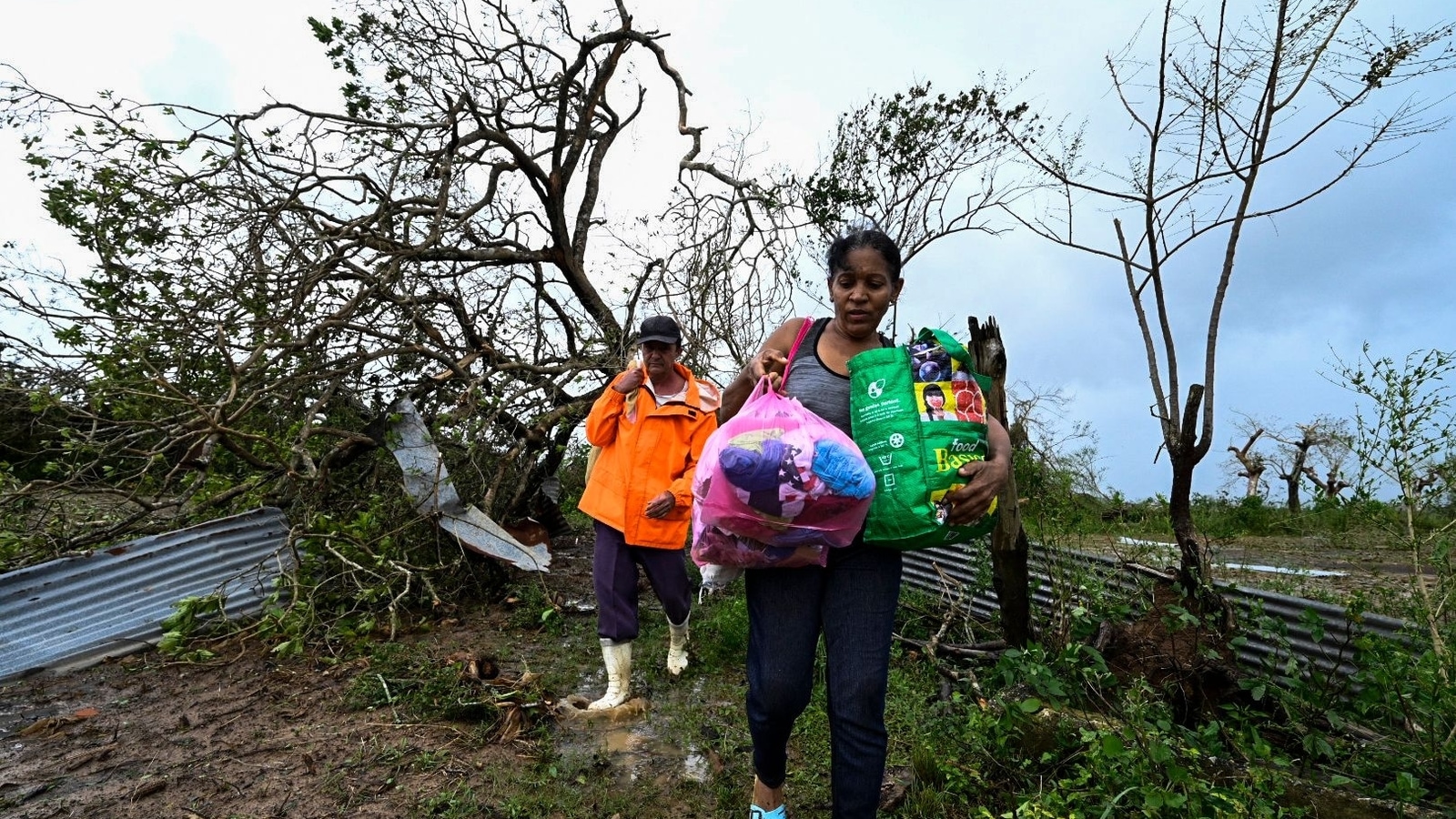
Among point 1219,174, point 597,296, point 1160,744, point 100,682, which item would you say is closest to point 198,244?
point 100,682

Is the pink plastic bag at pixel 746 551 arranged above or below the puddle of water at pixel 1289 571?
above

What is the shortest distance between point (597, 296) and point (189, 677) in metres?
4.91

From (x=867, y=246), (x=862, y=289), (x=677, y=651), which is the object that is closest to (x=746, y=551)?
(x=862, y=289)

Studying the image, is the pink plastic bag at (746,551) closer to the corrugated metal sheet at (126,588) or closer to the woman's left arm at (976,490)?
the woman's left arm at (976,490)

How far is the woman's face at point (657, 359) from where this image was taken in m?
3.65

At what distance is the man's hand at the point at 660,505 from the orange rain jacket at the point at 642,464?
3 centimetres

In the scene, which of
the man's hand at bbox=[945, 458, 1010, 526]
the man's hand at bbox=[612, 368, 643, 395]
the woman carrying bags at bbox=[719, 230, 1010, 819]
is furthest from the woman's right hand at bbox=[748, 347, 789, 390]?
the man's hand at bbox=[612, 368, 643, 395]

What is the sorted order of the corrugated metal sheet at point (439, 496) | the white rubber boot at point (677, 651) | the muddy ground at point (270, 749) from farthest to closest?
1. the corrugated metal sheet at point (439, 496)
2. the white rubber boot at point (677, 651)
3. the muddy ground at point (270, 749)

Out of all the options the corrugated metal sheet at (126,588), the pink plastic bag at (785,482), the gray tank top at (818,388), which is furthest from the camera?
the corrugated metal sheet at (126,588)

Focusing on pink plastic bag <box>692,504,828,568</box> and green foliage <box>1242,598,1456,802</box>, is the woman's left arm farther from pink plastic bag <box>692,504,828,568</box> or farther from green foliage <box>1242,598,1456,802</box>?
green foliage <box>1242,598,1456,802</box>

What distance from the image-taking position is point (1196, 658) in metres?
3.20

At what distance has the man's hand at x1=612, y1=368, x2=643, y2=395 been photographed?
12.0 ft

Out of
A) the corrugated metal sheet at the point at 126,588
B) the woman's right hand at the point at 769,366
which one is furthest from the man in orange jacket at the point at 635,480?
the corrugated metal sheet at the point at 126,588

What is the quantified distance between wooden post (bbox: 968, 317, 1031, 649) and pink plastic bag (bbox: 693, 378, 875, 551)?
3.75 feet
